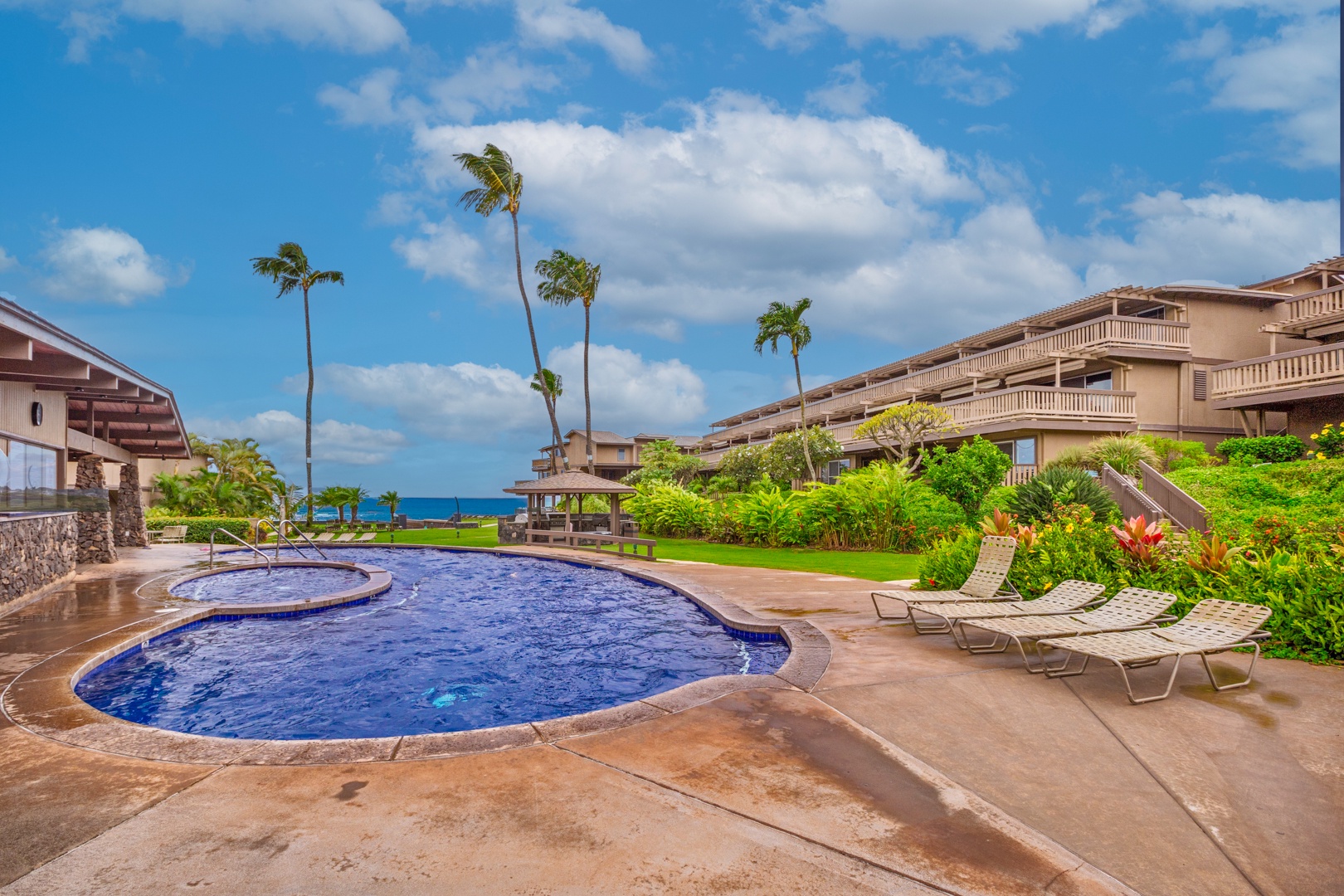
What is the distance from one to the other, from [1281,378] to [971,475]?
28.3 feet

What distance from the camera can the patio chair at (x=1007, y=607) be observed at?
7291mm

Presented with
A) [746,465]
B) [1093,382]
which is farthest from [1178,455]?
[746,465]

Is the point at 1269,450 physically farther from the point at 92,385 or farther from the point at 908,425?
the point at 92,385

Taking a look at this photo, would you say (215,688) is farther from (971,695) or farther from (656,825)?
(971,695)

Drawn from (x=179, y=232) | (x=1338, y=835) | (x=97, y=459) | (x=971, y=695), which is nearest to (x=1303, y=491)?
(x=971, y=695)

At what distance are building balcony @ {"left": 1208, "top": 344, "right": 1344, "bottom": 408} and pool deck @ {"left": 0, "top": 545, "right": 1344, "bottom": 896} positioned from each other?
58.3 feet

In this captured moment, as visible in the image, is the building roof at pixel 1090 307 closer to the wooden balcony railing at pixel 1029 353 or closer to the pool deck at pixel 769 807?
the wooden balcony railing at pixel 1029 353

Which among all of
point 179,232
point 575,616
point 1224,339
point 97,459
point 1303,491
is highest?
A: point 179,232

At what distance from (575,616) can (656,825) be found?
8.18 meters

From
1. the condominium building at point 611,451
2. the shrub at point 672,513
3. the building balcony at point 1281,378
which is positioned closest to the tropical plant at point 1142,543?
the building balcony at point 1281,378

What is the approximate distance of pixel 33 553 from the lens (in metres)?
11.3

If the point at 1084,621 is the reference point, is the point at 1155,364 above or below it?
above

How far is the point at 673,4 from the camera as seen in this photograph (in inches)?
762

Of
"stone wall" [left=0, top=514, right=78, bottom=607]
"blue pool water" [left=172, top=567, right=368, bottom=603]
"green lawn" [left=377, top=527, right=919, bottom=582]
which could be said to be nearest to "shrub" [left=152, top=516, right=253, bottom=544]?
"green lawn" [left=377, top=527, right=919, bottom=582]
